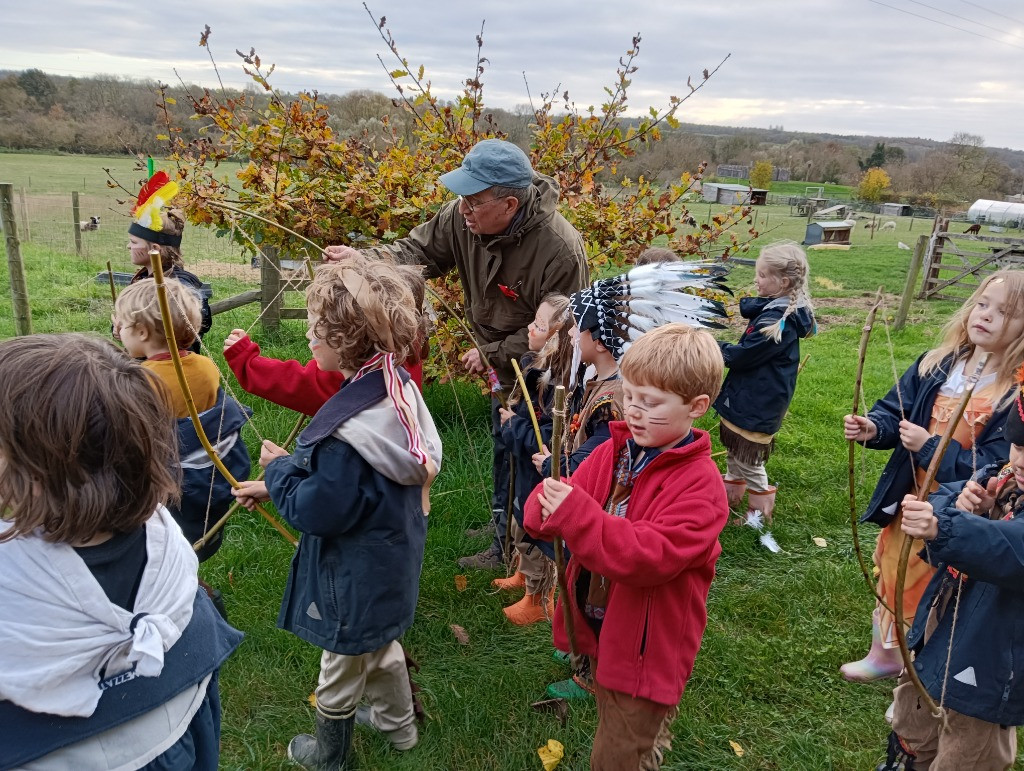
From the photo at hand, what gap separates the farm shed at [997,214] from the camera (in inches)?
1287

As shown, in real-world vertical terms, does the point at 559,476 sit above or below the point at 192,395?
above

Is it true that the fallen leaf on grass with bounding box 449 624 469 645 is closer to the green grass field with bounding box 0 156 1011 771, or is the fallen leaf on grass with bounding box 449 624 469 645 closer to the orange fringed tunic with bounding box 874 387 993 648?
the green grass field with bounding box 0 156 1011 771

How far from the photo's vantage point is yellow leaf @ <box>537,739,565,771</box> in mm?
2770

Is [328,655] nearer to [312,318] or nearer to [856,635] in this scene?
[312,318]

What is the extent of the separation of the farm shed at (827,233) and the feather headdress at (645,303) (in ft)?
84.3

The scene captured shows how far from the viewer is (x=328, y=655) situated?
2518 millimetres

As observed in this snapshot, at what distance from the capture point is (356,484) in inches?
86.9

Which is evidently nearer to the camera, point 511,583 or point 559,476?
point 559,476

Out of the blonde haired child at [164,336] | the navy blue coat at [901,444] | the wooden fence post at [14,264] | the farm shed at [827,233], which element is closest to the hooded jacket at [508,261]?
the blonde haired child at [164,336]

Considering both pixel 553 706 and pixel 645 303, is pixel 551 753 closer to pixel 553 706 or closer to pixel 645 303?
pixel 553 706

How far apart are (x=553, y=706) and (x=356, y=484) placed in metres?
1.52

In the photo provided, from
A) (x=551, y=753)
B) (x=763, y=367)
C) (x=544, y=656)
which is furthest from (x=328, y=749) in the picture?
(x=763, y=367)

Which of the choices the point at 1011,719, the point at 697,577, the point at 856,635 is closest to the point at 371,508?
the point at 697,577

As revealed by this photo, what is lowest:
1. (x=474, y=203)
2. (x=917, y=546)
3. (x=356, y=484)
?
(x=917, y=546)
